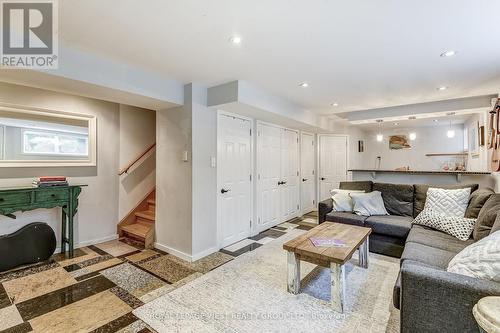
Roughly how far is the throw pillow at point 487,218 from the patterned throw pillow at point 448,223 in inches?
5.5

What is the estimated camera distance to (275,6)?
1.60m

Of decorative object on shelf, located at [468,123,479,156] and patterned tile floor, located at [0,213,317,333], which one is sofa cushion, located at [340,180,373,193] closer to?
patterned tile floor, located at [0,213,317,333]

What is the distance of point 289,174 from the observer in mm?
5176

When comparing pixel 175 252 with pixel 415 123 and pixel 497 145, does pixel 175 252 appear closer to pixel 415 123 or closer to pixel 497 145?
pixel 497 145

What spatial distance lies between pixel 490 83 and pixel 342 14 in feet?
9.52

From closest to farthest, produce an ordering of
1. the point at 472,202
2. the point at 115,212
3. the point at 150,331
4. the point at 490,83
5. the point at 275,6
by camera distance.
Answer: the point at 275,6 < the point at 150,331 < the point at 472,202 < the point at 490,83 < the point at 115,212

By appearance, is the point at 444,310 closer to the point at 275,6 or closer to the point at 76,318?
the point at 275,6

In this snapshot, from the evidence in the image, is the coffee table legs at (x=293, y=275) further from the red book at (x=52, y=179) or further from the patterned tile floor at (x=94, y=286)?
the red book at (x=52, y=179)

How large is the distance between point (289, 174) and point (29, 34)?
4.35 meters

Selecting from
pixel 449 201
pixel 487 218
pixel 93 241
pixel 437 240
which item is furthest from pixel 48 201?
pixel 449 201

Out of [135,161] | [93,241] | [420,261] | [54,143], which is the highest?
[54,143]

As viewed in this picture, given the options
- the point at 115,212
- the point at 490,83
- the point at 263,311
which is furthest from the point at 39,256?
the point at 490,83

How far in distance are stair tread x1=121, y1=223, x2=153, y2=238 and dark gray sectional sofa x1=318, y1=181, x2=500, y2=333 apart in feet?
9.28

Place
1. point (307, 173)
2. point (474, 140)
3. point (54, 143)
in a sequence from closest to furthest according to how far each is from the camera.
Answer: point (54, 143)
point (474, 140)
point (307, 173)
